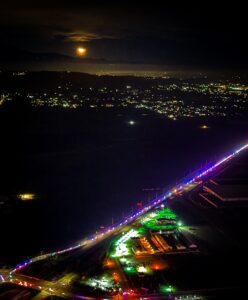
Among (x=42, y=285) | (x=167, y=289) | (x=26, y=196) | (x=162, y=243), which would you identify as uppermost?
(x=26, y=196)

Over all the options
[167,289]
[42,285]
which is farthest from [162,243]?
[42,285]

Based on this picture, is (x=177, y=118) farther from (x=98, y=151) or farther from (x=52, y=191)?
(x=52, y=191)

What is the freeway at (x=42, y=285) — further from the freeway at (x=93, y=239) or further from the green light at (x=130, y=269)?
the green light at (x=130, y=269)

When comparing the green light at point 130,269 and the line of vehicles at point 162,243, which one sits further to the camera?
the line of vehicles at point 162,243

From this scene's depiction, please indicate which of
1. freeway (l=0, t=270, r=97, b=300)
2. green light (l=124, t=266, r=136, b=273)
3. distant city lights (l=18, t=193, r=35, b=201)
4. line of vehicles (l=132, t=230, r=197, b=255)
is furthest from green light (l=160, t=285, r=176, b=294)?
distant city lights (l=18, t=193, r=35, b=201)

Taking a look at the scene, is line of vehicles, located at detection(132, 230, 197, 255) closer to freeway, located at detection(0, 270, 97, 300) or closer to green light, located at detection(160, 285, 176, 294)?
green light, located at detection(160, 285, 176, 294)

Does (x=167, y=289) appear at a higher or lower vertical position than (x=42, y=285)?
lower

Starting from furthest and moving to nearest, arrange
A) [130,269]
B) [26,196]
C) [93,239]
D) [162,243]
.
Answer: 1. [26,196]
2. [93,239]
3. [162,243]
4. [130,269]

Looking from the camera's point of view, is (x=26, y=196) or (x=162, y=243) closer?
(x=162, y=243)

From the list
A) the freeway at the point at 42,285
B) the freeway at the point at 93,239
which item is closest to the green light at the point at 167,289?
the freeway at the point at 42,285

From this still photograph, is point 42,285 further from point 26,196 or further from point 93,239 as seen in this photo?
point 26,196

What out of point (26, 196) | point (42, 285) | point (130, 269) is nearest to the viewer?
point (42, 285)

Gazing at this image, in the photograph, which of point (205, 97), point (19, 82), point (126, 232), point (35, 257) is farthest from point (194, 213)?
point (205, 97)

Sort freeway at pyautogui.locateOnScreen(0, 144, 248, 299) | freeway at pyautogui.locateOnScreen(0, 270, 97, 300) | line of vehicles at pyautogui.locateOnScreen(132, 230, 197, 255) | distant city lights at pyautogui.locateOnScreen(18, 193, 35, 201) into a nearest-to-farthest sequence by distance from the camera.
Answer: freeway at pyautogui.locateOnScreen(0, 270, 97, 300) → freeway at pyautogui.locateOnScreen(0, 144, 248, 299) → line of vehicles at pyautogui.locateOnScreen(132, 230, 197, 255) → distant city lights at pyautogui.locateOnScreen(18, 193, 35, 201)
